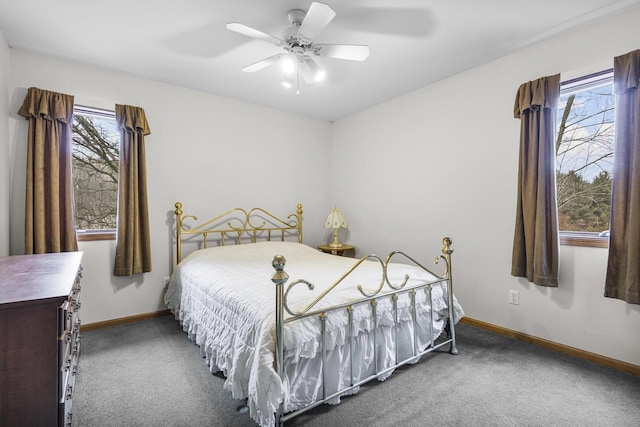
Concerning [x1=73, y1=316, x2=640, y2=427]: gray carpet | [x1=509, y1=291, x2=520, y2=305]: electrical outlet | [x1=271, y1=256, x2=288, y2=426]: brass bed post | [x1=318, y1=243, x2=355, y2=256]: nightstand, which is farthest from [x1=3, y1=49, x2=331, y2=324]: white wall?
[x1=509, y1=291, x2=520, y2=305]: electrical outlet

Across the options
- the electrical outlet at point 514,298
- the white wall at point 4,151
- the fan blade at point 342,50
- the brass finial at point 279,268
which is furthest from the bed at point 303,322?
the fan blade at point 342,50

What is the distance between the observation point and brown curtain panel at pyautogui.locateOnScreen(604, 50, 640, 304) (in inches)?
79.4

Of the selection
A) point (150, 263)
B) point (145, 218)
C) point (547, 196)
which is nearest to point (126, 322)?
point (150, 263)

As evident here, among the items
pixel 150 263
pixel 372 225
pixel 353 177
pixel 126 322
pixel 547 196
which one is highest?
pixel 353 177

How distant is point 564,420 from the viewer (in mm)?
1679

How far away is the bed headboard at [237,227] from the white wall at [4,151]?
4.27ft

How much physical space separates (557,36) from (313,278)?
2.75 m

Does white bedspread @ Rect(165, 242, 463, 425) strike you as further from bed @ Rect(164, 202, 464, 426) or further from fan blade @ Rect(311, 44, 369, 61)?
fan blade @ Rect(311, 44, 369, 61)

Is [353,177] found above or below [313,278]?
above

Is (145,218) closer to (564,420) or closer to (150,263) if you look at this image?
(150,263)

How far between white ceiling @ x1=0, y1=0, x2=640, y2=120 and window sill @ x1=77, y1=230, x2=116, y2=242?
1602 mm

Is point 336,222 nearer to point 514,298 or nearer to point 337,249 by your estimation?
point 337,249

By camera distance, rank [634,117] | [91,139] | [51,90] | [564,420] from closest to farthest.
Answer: [564,420]
[634,117]
[51,90]
[91,139]

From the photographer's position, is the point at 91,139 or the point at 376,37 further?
the point at 91,139
